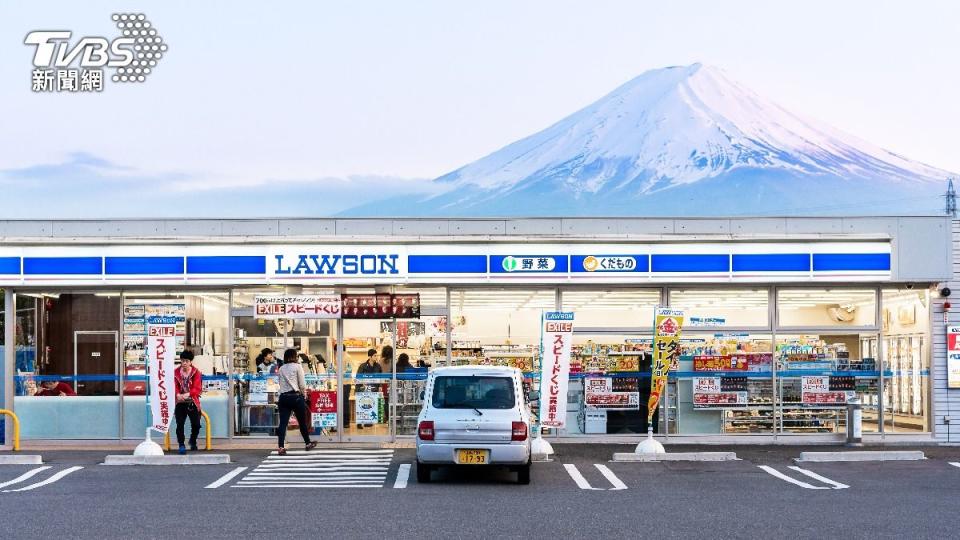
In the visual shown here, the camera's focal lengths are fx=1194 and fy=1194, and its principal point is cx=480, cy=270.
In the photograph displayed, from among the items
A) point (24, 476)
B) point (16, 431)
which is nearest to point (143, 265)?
point (16, 431)

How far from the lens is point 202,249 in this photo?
19.9 meters

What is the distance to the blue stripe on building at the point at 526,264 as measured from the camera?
19.9 m

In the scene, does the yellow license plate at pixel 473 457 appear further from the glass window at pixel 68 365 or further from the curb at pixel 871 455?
the glass window at pixel 68 365

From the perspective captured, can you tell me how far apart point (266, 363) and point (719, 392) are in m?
7.77

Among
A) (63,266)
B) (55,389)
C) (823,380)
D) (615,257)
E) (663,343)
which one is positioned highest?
(615,257)

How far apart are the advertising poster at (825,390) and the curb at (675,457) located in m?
3.45

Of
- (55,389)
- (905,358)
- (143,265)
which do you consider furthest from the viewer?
(905,358)

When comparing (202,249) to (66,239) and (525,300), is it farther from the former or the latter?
(525,300)

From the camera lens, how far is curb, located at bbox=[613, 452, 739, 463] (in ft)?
57.1

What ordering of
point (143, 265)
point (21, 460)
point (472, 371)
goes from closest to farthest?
point (472, 371)
point (21, 460)
point (143, 265)

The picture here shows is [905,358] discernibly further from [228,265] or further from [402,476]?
[228,265]

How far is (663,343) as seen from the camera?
18.5m

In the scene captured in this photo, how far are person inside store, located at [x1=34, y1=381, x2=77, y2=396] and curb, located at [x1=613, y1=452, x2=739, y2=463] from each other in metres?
9.37

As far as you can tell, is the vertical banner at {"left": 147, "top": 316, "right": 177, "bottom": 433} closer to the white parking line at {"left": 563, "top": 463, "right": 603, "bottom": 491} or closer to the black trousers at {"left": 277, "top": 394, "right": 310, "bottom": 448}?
the black trousers at {"left": 277, "top": 394, "right": 310, "bottom": 448}
